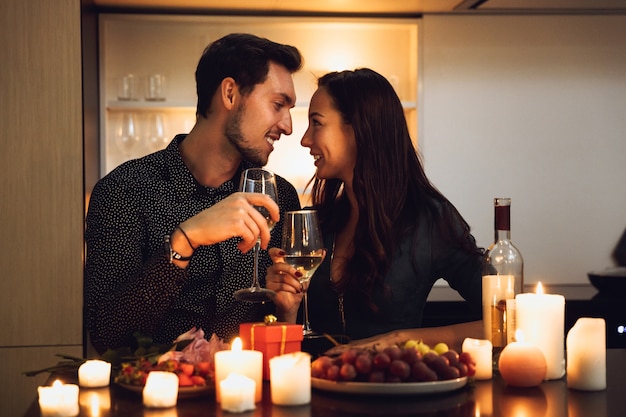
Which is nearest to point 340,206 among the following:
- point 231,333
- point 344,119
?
point 344,119

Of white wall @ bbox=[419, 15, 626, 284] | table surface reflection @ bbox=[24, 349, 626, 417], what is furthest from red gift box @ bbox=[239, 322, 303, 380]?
white wall @ bbox=[419, 15, 626, 284]

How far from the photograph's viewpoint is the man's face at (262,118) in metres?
2.32

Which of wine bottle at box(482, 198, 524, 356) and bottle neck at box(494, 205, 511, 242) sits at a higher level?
bottle neck at box(494, 205, 511, 242)

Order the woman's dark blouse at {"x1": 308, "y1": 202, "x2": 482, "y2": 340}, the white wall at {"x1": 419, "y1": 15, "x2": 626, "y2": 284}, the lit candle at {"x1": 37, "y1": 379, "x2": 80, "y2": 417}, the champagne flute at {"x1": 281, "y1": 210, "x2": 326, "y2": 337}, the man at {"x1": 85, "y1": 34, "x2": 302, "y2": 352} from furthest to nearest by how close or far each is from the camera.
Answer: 1. the white wall at {"x1": 419, "y1": 15, "x2": 626, "y2": 284}
2. the woman's dark blouse at {"x1": 308, "y1": 202, "x2": 482, "y2": 340}
3. the man at {"x1": 85, "y1": 34, "x2": 302, "y2": 352}
4. the champagne flute at {"x1": 281, "y1": 210, "x2": 326, "y2": 337}
5. the lit candle at {"x1": 37, "y1": 379, "x2": 80, "y2": 417}

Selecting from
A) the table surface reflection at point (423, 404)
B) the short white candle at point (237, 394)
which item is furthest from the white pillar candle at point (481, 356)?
the short white candle at point (237, 394)

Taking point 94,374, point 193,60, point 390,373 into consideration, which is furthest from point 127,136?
point 390,373

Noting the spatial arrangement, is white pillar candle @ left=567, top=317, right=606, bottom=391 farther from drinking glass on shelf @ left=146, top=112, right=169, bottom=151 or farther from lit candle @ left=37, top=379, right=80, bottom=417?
drinking glass on shelf @ left=146, top=112, right=169, bottom=151

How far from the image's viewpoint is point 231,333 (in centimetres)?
218

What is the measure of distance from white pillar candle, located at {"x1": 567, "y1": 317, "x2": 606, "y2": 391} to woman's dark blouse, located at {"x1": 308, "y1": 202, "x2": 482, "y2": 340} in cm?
63

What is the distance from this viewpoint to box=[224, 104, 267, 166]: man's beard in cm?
232

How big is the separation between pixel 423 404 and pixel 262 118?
1.16 metres

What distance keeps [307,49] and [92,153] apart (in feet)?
3.34

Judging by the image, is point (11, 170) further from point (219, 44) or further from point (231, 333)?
point (231, 333)

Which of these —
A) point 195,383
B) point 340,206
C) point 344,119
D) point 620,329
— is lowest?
point 620,329
